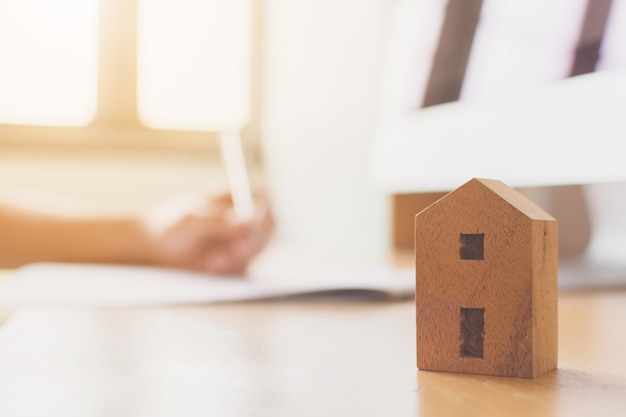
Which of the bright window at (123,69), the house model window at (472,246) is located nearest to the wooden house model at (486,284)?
the house model window at (472,246)

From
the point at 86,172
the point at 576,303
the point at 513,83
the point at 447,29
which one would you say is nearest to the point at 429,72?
the point at 447,29

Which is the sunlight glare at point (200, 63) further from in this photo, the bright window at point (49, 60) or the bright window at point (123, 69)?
the bright window at point (49, 60)

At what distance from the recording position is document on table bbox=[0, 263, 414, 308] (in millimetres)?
482

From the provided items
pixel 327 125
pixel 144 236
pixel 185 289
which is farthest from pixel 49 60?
pixel 185 289

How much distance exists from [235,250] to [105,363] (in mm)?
486

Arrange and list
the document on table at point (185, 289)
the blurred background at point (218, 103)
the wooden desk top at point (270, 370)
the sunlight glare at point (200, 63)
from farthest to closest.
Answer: the sunlight glare at point (200, 63) < the blurred background at point (218, 103) < the document on table at point (185, 289) < the wooden desk top at point (270, 370)

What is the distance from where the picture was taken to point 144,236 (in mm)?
960

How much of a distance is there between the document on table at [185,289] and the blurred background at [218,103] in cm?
26

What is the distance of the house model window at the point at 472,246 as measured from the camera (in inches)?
10.1

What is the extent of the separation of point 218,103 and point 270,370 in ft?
6.27

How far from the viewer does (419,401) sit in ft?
0.70

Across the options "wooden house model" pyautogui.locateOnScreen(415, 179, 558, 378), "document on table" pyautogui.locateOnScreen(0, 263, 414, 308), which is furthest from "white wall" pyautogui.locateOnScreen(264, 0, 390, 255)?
"wooden house model" pyautogui.locateOnScreen(415, 179, 558, 378)

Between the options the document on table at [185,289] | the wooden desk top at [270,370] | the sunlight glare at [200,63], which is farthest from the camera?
the sunlight glare at [200,63]

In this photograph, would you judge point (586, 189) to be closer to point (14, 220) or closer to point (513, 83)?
point (513, 83)
